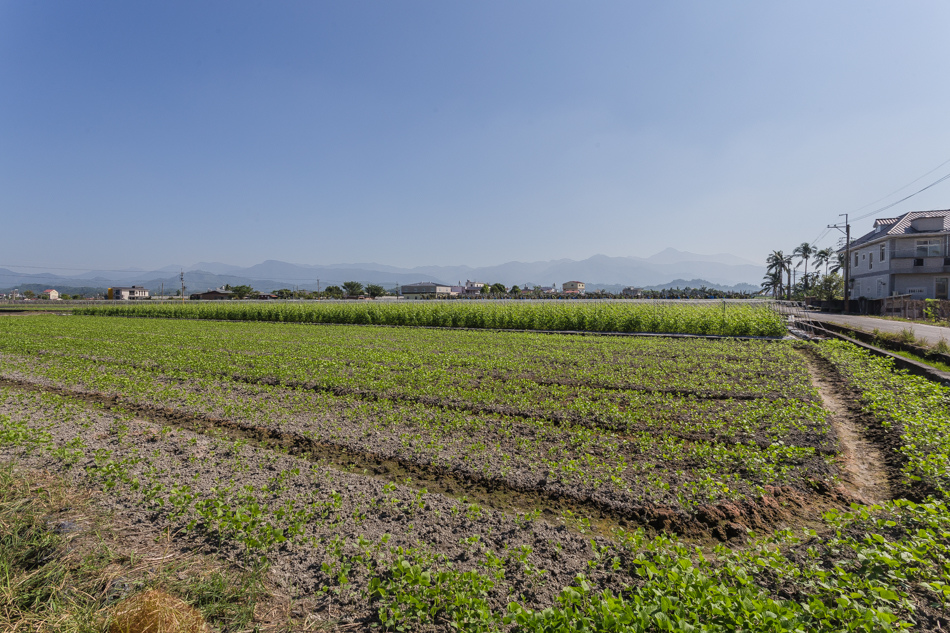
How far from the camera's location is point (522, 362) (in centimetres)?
1284

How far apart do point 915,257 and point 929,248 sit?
1253 millimetres

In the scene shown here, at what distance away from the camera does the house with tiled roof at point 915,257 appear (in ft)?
130

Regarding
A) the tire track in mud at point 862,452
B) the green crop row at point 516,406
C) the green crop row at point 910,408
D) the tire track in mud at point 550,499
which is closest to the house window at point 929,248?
the green crop row at point 516,406

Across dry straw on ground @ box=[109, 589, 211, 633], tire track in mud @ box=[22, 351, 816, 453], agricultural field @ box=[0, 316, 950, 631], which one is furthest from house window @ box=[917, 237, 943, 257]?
dry straw on ground @ box=[109, 589, 211, 633]

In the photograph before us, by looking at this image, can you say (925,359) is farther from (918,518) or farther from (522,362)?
(918,518)

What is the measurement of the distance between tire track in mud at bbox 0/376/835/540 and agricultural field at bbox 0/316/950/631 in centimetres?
3

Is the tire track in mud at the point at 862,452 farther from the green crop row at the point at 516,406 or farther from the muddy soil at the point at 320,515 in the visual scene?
the muddy soil at the point at 320,515

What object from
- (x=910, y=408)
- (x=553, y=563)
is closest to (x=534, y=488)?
(x=553, y=563)

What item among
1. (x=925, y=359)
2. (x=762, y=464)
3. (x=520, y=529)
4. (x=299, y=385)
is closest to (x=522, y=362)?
(x=299, y=385)

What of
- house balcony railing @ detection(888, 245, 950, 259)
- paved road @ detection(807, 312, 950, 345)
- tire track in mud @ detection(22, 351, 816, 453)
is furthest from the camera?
house balcony railing @ detection(888, 245, 950, 259)

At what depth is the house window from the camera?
39719mm

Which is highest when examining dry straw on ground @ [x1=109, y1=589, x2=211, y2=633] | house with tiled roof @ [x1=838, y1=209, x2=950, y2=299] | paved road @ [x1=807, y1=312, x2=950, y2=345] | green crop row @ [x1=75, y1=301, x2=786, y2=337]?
house with tiled roof @ [x1=838, y1=209, x2=950, y2=299]

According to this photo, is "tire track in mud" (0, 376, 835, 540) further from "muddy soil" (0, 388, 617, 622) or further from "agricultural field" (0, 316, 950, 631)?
"muddy soil" (0, 388, 617, 622)

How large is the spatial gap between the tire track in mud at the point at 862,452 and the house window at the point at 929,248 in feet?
149
